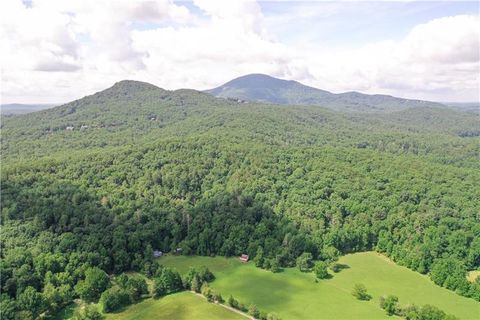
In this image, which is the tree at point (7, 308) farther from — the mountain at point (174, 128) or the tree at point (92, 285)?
the mountain at point (174, 128)

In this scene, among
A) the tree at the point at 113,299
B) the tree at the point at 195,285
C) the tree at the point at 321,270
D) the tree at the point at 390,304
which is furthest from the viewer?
the tree at the point at 321,270

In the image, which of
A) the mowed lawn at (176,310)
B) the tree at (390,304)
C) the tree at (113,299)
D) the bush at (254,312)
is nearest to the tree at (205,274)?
the mowed lawn at (176,310)

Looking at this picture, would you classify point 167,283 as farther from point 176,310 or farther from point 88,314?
point 88,314

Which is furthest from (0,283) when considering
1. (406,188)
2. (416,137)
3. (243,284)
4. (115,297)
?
(416,137)

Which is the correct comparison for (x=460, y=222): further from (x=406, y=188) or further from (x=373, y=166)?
(x=373, y=166)

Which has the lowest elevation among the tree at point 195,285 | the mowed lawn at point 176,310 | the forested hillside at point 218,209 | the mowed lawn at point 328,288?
the mowed lawn at point 328,288

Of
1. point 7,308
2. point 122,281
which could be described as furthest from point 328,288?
point 7,308

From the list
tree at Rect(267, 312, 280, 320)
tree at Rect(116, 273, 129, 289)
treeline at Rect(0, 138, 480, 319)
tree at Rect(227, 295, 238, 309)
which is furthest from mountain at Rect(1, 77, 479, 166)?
tree at Rect(267, 312, 280, 320)

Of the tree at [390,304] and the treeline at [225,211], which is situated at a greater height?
the treeline at [225,211]
